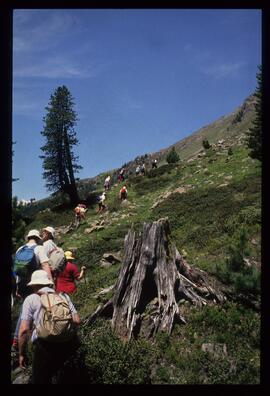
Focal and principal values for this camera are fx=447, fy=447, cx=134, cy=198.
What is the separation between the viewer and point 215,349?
9.41 m

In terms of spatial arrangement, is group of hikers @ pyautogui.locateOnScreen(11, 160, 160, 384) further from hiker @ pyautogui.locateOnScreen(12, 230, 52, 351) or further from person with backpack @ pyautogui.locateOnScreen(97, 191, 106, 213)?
person with backpack @ pyautogui.locateOnScreen(97, 191, 106, 213)

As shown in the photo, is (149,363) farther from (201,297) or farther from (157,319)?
(201,297)

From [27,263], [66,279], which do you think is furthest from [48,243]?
[66,279]

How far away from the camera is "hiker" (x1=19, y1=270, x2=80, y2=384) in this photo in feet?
20.7

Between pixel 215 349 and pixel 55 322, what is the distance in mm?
4482

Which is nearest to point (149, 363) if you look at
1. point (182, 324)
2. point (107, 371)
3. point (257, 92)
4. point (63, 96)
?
point (107, 371)

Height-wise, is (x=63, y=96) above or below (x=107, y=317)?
above

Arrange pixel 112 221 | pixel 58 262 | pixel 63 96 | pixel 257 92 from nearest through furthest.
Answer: pixel 58 262 < pixel 112 221 < pixel 257 92 < pixel 63 96

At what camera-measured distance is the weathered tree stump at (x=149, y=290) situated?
10555mm

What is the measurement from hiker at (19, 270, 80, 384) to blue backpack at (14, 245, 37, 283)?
726mm

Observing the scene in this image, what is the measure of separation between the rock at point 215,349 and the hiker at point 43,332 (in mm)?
3674

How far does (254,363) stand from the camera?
28.5 ft
